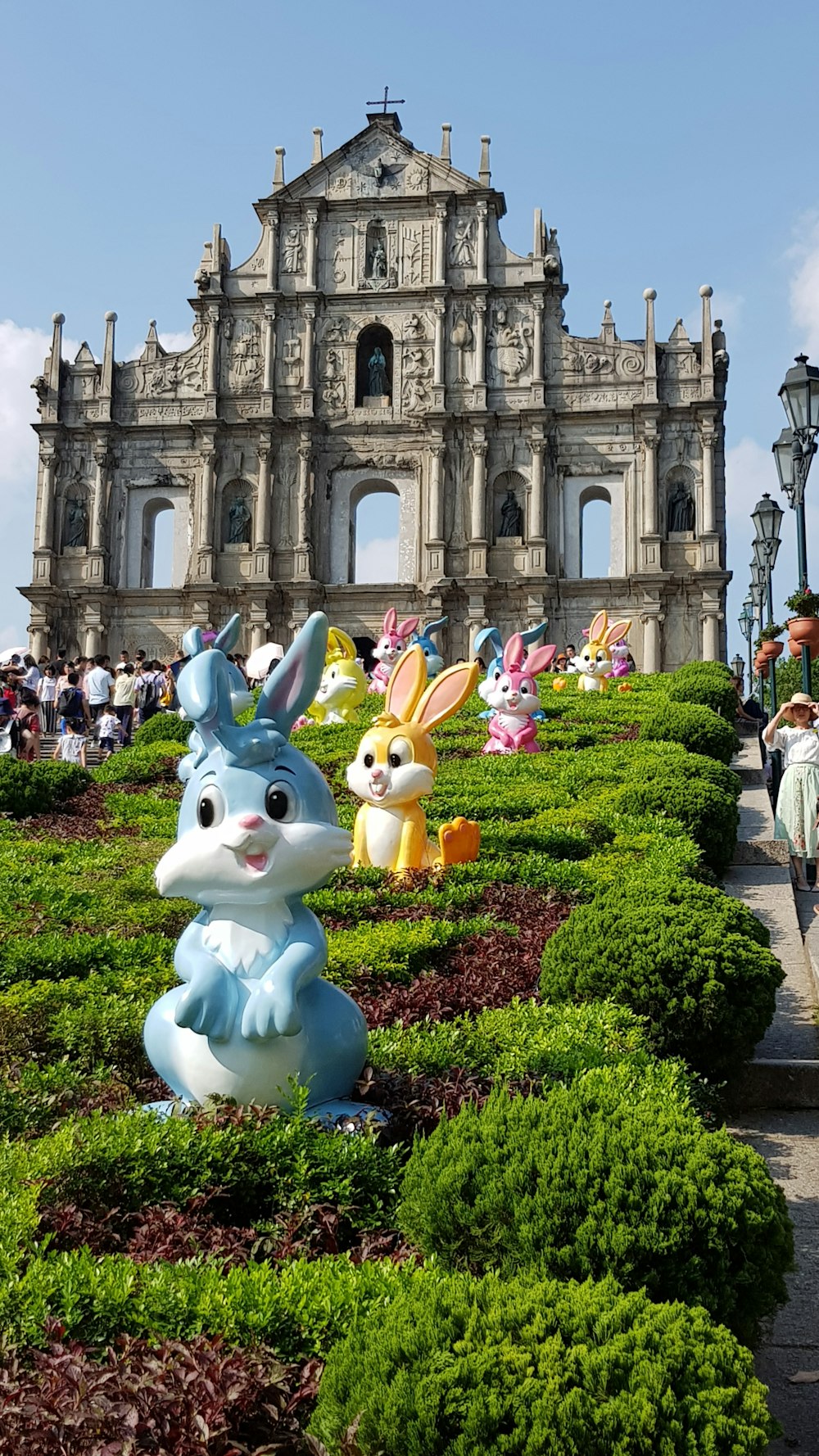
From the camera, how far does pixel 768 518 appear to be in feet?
56.3

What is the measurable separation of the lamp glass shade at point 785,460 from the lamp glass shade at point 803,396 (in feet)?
6.03

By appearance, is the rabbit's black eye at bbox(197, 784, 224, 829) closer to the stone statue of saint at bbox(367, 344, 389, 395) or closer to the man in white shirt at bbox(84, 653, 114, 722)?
the man in white shirt at bbox(84, 653, 114, 722)

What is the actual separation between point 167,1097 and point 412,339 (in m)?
31.7

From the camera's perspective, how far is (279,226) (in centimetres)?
3509

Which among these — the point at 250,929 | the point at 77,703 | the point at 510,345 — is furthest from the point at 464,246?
the point at 250,929

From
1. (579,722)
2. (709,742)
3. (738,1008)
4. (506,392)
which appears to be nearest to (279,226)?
(506,392)

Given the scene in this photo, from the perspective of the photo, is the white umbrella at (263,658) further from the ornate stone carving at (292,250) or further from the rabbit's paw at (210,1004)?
the rabbit's paw at (210,1004)

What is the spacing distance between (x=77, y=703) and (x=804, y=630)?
10.4 m

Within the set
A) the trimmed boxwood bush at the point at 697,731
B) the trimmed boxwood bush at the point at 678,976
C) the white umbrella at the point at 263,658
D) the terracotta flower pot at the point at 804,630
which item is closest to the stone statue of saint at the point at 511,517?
the white umbrella at the point at 263,658

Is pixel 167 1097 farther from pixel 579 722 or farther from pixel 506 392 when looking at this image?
pixel 506 392

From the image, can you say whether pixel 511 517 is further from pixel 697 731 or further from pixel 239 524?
pixel 697 731

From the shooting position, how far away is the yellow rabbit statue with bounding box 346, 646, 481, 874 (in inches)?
316

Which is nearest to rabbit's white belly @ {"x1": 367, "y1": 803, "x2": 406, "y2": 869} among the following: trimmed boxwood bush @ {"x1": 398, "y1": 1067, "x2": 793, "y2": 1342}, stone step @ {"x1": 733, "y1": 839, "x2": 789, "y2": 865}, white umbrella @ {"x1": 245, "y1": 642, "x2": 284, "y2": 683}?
stone step @ {"x1": 733, "y1": 839, "x2": 789, "y2": 865}

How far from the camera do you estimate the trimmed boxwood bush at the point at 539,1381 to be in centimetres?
232
